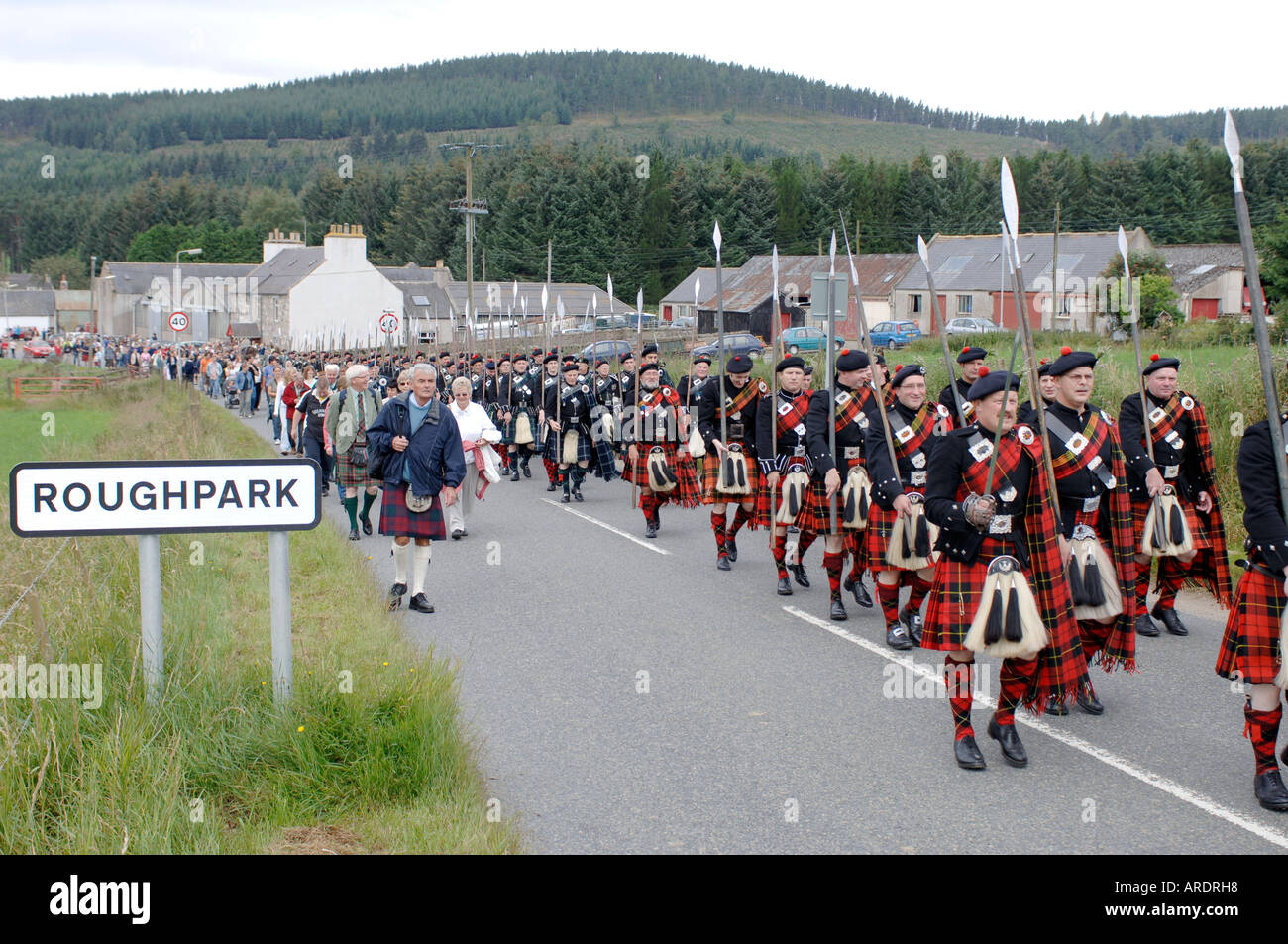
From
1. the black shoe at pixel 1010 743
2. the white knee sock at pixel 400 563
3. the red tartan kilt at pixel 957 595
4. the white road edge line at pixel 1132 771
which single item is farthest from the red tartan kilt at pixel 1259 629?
the white knee sock at pixel 400 563

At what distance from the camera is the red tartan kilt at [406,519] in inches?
364

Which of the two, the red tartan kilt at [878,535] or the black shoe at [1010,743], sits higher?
the red tartan kilt at [878,535]

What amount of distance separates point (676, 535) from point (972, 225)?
256 feet

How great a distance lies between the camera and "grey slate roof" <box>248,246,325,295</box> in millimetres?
76669

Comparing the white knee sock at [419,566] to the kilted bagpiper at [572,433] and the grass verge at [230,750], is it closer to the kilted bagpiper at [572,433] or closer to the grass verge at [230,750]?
the grass verge at [230,750]

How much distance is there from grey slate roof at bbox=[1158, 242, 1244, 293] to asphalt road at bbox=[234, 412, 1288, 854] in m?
61.2

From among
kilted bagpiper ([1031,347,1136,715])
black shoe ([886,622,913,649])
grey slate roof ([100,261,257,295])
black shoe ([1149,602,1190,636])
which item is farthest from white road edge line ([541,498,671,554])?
grey slate roof ([100,261,257,295])

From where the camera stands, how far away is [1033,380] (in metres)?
5.18

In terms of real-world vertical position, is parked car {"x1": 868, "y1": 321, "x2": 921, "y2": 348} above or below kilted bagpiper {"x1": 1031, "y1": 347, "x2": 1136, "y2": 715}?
above

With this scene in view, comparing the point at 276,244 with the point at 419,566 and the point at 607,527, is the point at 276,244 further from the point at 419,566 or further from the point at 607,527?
the point at 419,566

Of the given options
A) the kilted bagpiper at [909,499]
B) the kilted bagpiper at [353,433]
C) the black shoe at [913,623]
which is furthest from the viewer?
the kilted bagpiper at [353,433]

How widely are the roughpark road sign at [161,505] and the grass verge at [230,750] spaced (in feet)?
0.80

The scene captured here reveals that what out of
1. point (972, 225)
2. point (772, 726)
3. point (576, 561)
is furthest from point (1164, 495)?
point (972, 225)

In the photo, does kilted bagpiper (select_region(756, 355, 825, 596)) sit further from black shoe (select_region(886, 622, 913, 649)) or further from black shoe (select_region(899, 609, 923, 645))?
black shoe (select_region(886, 622, 913, 649))
